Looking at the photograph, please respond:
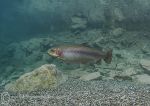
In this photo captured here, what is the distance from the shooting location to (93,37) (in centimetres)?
1353

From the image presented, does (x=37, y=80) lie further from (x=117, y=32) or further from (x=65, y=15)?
(x=65, y=15)

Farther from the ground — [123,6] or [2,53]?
[123,6]

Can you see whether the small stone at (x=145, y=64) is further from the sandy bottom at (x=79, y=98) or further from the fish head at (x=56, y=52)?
the fish head at (x=56, y=52)

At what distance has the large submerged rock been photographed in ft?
22.3

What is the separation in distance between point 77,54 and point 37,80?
3.59ft

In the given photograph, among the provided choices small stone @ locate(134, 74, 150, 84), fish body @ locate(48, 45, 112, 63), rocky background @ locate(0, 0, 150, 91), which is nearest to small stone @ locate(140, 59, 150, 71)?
rocky background @ locate(0, 0, 150, 91)

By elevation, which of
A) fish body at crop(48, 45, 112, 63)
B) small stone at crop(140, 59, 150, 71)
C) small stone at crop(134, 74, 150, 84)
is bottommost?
small stone at crop(134, 74, 150, 84)

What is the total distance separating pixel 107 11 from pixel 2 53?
5.66m

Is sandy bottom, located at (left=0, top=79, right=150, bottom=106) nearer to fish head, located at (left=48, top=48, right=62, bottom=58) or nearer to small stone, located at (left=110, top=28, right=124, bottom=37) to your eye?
fish head, located at (left=48, top=48, right=62, bottom=58)

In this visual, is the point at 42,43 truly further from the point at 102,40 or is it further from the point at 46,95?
the point at 46,95

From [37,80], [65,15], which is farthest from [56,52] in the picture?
[65,15]

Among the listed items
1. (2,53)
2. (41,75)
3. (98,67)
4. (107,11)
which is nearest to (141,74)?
(98,67)

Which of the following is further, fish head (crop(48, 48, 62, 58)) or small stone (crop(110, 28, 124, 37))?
small stone (crop(110, 28, 124, 37))

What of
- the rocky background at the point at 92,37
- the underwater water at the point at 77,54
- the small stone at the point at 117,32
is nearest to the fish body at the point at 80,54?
the underwater water at the point at 77,54
